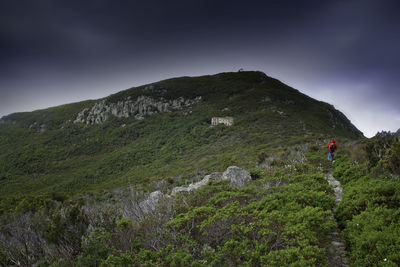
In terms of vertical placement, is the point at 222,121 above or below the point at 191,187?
above

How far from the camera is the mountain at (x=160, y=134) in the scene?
37.2 metres

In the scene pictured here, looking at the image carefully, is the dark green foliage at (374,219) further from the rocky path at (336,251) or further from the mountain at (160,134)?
the mountain at (160,134)

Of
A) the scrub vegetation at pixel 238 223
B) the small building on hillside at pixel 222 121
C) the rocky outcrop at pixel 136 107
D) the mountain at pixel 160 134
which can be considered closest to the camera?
the scrub vegetation at pixel 238 223

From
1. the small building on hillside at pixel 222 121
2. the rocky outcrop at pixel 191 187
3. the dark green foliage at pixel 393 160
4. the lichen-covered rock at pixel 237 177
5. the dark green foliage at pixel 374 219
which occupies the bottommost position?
the rocky outcrop at pixel 191 187

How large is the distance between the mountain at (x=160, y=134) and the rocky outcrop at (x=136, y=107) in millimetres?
390

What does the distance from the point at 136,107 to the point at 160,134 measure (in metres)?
25.7

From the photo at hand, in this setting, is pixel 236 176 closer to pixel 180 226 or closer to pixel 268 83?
pixel 180 226

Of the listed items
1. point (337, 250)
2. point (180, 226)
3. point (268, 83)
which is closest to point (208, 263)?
point (180, 226)

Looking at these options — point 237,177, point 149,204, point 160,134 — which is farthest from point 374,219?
point 160,134

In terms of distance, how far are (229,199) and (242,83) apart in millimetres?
84679

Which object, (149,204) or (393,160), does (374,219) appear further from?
(149,204)

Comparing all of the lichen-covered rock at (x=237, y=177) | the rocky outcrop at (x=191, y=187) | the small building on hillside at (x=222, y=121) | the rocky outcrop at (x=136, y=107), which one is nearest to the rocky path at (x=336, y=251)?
the lichen-covered rock at (x=237, y=177)

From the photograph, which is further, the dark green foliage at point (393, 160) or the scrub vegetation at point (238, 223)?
the dark green foliage at point (393, 160)

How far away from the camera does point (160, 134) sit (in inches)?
2314
